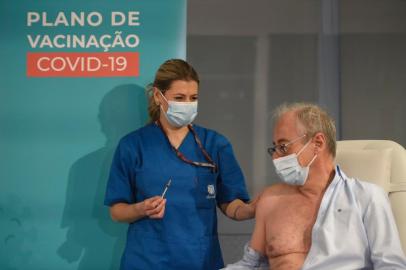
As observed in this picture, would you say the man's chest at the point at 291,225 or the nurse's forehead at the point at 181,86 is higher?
the nurse's forehead at the point at 181,86

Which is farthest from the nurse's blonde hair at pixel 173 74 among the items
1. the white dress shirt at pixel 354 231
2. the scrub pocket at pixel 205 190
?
the white dress shirt at pixel 354 231

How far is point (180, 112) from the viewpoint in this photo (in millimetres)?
2098

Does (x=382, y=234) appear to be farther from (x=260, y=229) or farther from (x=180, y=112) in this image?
(x=180, y=112)

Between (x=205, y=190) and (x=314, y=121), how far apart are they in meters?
0.56

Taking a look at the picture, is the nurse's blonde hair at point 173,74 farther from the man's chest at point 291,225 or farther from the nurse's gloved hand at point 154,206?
the man's chest at point 291,225

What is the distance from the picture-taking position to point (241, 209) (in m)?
2.05

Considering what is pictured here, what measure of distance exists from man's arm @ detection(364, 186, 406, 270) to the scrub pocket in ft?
2.16

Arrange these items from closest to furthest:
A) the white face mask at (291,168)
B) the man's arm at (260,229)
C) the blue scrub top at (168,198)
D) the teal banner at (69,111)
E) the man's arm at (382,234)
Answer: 1. the man's arm at (382,234)
2. the white face mask at (291,168)
3. the man's arm at (260,229)
4. the blue scrub top at (168,198)
5. the teal banner at (69,111)

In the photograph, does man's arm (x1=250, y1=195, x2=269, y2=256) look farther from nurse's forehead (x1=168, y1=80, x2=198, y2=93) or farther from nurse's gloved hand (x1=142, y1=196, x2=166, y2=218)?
nurse's forehead (x1=168, y1=80, x2=198, y2=93)

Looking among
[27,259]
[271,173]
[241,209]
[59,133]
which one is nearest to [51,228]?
[27,259]

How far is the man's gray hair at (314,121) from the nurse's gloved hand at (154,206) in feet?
1.64

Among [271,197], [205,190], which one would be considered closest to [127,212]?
[205,190]

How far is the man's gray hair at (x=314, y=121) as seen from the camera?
5.73 ft

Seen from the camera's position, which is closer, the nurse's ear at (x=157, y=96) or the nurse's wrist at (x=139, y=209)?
the nurse's wrist at (x=139, y=209)
